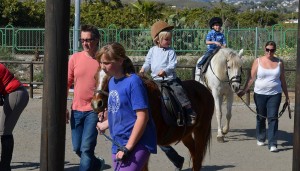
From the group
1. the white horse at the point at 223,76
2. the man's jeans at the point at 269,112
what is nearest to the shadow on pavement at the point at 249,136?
the white horse at the point at 223,76

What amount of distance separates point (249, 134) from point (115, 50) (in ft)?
27.2

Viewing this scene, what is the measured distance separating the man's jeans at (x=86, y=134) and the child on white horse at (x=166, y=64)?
1.25 meters

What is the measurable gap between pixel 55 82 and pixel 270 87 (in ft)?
24.7

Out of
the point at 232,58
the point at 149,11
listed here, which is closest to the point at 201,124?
the point at 232,58

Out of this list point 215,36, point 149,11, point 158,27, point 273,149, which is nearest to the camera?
point 158,27

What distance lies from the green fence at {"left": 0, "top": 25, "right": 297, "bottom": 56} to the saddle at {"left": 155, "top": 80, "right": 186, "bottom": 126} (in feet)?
57.8

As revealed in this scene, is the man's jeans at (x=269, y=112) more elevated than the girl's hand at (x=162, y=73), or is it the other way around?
the girl's hand at (x=162, y=73)

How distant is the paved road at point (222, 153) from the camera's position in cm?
1007

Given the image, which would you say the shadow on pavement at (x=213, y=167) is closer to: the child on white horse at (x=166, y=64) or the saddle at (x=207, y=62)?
the child on white horse at (x=166, y=64)

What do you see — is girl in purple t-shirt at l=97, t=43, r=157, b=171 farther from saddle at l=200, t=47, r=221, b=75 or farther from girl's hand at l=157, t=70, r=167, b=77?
saddle at l=200, t=47, r=221, b=75

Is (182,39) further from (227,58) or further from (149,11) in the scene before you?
(227,58)

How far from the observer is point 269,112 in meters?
11.7

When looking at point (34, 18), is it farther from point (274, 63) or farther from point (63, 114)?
point (63, 114)

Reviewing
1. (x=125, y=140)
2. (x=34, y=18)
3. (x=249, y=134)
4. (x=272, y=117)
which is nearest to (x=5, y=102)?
(x=125, y=140)
